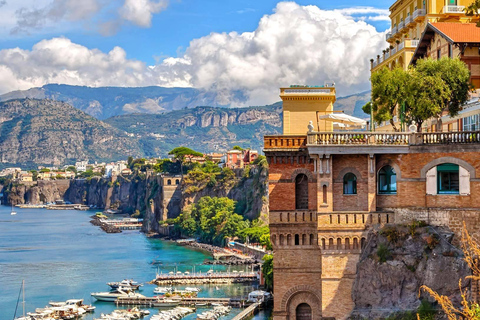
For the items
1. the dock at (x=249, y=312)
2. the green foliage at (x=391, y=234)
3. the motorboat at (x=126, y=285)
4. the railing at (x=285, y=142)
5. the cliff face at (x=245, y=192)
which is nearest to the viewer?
the green foliage at (x=391, y=234)

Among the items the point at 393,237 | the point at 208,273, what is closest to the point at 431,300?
the point at 393,237

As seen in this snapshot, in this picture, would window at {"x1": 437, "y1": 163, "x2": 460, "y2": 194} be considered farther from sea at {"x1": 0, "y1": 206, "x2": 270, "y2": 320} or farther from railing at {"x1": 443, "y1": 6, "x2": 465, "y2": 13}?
sea at {"x1": 0, "y1": 206, "x2": 270, "y2": 320}

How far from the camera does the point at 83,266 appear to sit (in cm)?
13475

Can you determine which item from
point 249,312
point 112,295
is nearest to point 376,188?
point 249,312

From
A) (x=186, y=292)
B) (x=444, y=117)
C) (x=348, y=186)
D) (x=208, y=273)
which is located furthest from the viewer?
(x=208, y=273)

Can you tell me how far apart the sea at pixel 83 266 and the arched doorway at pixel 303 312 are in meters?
45.3

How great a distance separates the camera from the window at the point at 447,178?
3709 cm

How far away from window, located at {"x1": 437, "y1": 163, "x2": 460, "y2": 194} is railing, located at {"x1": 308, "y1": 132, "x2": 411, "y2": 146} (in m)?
2.24

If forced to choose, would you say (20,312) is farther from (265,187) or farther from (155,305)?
(265,187)

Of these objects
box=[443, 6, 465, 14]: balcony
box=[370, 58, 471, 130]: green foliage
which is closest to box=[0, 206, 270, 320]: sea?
box=[443, 6, 465, 14]: balcony

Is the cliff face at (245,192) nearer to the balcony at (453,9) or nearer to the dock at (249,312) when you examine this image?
the dock at (249,312)

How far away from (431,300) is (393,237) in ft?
11.8

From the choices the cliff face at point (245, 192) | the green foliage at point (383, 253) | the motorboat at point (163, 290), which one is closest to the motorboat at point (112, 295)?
the motorboat at point (163, 290)

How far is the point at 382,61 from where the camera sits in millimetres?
63625
